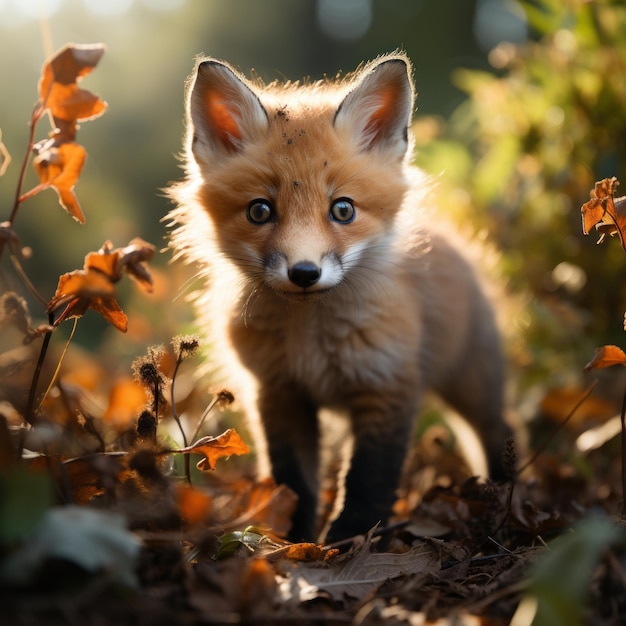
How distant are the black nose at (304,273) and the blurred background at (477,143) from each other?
0.87 metres

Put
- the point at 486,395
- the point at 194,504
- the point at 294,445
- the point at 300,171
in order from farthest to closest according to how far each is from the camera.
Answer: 1. the point at 486,395
2. the point at 294,445
3. the point at 300,171
4. the point at 194,504

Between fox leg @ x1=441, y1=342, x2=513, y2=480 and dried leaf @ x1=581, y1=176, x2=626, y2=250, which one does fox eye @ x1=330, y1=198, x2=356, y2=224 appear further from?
fox leg @ x1=441, y1=342, x2=513, y2=480

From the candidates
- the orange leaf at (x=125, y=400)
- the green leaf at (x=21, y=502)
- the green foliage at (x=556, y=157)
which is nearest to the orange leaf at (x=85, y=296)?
the orange leaf at (x=125, y=400)

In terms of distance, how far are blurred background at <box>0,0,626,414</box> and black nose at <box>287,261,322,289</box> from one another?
869 millimetres

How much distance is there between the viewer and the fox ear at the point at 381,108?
99.5 inches

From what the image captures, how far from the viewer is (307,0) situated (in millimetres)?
12609

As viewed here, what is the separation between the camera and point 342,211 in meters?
2.43

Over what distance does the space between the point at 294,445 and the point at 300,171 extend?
3.57ft

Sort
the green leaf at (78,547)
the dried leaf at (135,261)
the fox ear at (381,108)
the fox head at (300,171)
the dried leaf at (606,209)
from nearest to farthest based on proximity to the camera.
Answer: the green leaf at (78,547) < the dried leaf at (135,261) < the dried leaf at (606,209) < the fox head at (300,171) < the fox ear at (381,108)

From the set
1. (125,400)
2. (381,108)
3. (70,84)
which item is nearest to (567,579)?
(125,400)

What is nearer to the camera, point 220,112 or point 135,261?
point 135,261

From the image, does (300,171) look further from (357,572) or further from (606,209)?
(357,572)

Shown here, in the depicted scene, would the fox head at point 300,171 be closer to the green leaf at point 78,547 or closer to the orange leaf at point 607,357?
the orange leaf at point 607,357

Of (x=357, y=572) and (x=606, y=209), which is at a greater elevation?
(x=606, y=209)
